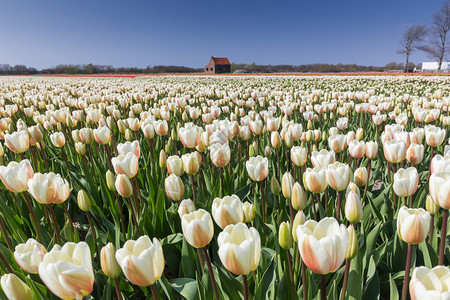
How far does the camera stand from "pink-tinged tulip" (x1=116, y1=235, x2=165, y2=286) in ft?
3.03

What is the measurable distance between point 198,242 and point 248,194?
1.47 metres

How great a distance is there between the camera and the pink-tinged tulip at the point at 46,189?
1.51 m

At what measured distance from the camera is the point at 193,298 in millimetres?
1373

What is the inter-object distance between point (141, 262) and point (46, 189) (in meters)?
0.88

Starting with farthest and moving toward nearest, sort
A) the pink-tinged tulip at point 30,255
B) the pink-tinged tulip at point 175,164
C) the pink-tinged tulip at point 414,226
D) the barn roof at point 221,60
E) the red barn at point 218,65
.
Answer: the barn roof at point 221,60, the red barn at point 218,65, the pink-tinged tulip at point 175,164, the pink-tinged tulip at point 30,255, the pink-tinged tulip at point 414,226

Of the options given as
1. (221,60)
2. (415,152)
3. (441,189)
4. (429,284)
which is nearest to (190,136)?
(415,152)

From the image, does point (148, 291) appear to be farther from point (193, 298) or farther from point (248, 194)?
Answer: point (248, 194)

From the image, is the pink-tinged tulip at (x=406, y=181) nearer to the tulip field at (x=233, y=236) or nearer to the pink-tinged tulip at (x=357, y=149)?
the tulip field at (x=233, y=236)

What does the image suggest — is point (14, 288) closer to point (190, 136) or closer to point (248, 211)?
point (248, 211)

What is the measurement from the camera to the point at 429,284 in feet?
2.62

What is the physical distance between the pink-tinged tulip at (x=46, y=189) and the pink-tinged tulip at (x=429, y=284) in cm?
156

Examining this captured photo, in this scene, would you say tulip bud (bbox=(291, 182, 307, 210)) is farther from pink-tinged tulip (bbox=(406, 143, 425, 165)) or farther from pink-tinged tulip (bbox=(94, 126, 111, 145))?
pink-tinged tulip (bbox=(94, 126, 111, 145))

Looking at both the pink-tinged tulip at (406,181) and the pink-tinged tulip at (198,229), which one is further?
the pink-tinged tulip at (406,181)

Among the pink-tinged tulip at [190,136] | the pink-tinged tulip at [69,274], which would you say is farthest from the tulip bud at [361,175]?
the pink-tinged tulip at [69,274]
